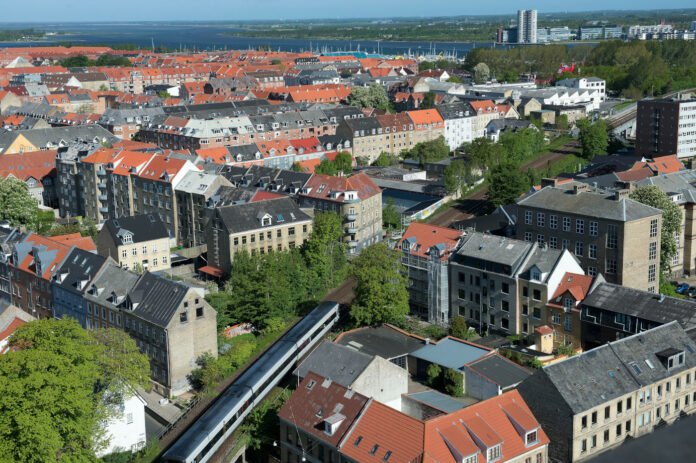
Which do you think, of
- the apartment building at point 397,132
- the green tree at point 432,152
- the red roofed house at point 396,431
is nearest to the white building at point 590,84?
the apartment building at point 397,132

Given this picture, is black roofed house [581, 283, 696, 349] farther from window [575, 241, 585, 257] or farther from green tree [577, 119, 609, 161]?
green tree [577, 119, 609, 161]

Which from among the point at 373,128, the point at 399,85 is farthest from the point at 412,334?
the point at 399,85

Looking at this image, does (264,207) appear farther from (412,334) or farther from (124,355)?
(124,355)

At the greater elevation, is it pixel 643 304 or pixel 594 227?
pixel 594 227

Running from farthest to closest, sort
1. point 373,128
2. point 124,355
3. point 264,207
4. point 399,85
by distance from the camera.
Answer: point 399,85 → point 373,128 → point 264,207 → point 124,355

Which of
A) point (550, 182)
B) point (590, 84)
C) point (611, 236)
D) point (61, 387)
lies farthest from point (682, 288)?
point (590, 84)

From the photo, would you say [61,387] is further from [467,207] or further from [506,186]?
[467,207]

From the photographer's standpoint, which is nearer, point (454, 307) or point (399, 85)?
point (454, 307)

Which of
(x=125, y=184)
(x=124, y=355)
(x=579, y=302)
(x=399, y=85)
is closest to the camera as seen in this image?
(x=124, y=355)
